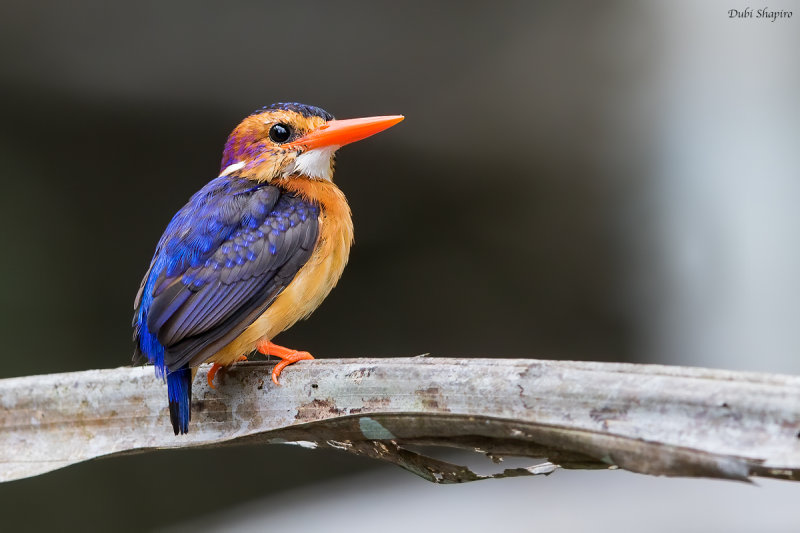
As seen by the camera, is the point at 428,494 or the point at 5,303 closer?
the point at 5,303

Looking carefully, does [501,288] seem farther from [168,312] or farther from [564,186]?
[168,312]

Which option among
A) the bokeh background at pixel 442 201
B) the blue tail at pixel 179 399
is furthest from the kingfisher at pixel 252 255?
the bokeh background at pixel 442 201

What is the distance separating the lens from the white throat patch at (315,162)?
7.89 ft

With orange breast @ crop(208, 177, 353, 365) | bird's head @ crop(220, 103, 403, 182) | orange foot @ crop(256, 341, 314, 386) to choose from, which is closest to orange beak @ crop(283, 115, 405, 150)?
bird's head @ crop(220, 103, 403, 182)

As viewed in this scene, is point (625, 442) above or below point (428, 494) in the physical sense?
above

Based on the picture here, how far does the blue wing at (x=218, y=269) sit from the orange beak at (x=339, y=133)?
187 mm

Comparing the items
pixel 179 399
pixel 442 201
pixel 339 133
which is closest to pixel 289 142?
pixel 339 133

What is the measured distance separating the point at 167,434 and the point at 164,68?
2514 millimetres

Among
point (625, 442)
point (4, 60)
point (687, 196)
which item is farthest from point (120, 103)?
point (625, 442)

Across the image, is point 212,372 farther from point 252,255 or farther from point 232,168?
point 232,168

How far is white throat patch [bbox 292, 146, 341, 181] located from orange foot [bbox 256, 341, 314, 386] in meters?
0.55

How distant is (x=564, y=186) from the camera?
4602 mm

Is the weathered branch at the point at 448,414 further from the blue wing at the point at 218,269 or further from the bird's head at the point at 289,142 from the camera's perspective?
the bird's head at the point at 289,142

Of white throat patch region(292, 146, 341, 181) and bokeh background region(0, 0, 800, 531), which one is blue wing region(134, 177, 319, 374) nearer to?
white throat patch region(292, 146, 341, 181)
